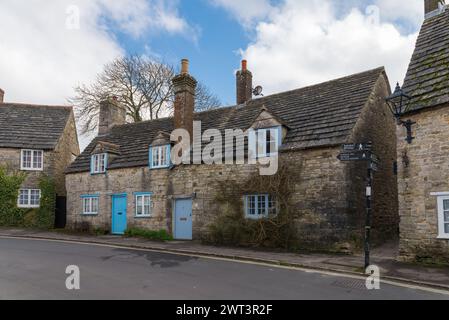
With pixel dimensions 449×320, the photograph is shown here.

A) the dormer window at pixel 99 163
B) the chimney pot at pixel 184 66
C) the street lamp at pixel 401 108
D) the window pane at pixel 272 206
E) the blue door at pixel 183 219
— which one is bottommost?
the blue door at pixel 183 219

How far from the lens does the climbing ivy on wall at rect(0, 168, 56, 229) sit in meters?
23.4

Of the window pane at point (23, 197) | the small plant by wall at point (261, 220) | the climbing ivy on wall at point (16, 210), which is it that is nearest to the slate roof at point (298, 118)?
the small plant by wall at point (261, 220)

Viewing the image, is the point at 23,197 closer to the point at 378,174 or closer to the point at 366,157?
the point at 378,174

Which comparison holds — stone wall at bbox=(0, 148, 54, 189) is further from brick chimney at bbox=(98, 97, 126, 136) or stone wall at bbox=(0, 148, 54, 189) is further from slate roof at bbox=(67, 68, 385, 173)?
brick chimney at bbox=(98, 97, 126, 136)

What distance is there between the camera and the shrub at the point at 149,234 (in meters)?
18.0

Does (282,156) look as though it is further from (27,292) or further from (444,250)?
(27,292)

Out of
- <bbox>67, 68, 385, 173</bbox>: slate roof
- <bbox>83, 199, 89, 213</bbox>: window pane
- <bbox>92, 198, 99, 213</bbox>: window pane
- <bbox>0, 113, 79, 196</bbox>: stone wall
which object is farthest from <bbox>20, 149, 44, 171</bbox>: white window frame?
<bbox>92, 198, 99, 213</bbox>: window pane

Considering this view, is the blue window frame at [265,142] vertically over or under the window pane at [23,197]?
over

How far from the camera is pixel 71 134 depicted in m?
28.3

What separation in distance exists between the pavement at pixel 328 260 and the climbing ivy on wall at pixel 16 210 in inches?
331

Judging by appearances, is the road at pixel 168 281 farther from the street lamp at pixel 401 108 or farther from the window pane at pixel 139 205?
the window pane at pixel 139 205

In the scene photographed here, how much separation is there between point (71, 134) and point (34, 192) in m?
5.73

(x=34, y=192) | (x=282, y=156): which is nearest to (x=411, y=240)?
(x=282, y=156)

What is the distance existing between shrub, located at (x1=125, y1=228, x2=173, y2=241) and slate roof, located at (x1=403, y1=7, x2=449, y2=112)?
40.4 feet
